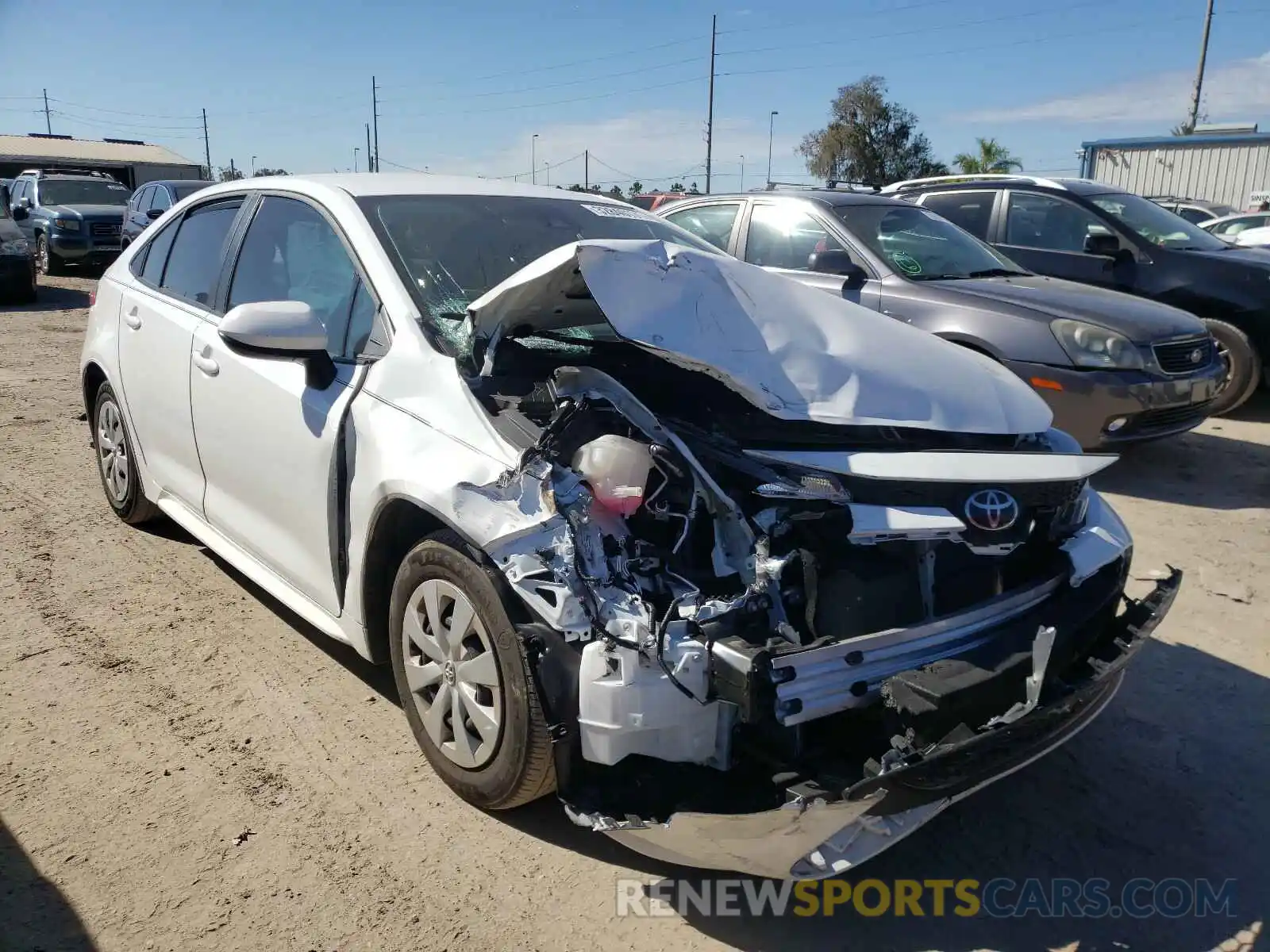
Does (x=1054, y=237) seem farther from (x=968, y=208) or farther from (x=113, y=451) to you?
(x=113, y=451)

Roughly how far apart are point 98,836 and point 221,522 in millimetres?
1438

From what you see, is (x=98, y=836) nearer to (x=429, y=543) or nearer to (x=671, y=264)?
(x=429, y=543)

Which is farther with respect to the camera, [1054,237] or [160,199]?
[160,199]

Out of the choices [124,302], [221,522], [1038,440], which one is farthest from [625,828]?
[124,302]

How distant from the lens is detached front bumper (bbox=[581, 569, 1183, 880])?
6.82 ft

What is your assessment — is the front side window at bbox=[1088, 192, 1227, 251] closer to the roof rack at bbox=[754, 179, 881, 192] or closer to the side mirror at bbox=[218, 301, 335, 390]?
the roof rack at bbox=[754, 179, 881, 192]

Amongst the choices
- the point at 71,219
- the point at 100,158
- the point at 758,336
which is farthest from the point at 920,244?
the point at 100,158

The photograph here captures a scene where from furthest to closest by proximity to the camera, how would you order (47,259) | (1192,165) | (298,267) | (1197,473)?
(1192,165) < (47,259) < (1197,473) < (298,267)

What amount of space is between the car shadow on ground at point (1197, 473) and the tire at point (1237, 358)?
444mm

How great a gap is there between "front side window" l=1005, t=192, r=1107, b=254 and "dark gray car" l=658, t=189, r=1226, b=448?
4.20 ft

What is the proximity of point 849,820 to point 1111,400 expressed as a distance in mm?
4371

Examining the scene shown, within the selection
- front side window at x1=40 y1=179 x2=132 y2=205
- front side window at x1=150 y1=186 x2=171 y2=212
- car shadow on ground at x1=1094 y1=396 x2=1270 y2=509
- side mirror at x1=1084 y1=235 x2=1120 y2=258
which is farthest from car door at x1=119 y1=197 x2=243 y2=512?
front side window at x1=40 y1=179 x2=132 y2=205

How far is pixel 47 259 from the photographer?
1875cm

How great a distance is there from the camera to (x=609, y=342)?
3324 millimetres
